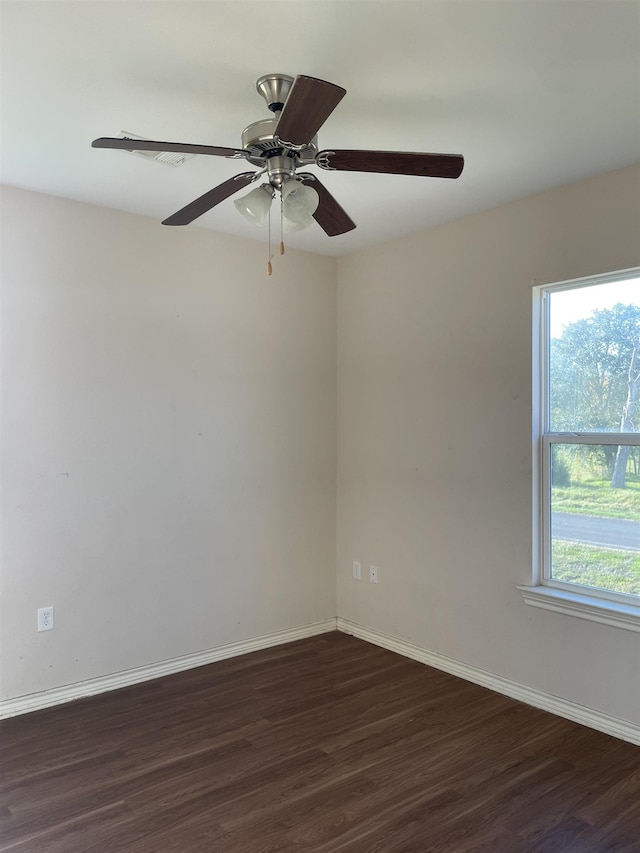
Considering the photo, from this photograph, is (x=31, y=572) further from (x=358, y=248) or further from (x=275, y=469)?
(x=358, y=248)

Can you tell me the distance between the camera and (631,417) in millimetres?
2734

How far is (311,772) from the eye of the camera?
7.98 feet

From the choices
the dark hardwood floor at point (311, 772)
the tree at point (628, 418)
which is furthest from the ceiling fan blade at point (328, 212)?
the dark hardwood floor at point (311, 772)

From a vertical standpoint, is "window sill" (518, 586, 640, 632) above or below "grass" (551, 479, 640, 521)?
below

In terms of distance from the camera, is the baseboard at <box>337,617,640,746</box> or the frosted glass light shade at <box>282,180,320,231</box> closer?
the frosted glass light shade at <box>282,180,320,231</box>

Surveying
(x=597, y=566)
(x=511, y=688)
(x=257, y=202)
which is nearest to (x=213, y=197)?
(x=257, y=202)

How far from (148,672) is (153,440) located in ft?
4.09

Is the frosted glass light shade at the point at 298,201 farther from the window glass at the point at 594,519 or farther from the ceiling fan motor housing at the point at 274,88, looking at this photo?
the window glass at the point at 594,519

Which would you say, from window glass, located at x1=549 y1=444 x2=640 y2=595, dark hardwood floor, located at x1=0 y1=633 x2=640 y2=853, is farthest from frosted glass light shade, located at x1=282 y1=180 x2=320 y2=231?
dark hardwood floor, located at x1=0 y1=633 x2=640 y2=853

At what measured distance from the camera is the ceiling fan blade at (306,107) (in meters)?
1.42

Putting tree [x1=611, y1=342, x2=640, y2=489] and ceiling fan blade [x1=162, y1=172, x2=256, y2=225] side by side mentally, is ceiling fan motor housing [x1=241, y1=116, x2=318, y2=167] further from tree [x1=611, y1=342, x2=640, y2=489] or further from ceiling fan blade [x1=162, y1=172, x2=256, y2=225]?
tree [x1=611, y1=342, x2=640, y2=489]

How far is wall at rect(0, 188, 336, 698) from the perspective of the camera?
2.95 metres

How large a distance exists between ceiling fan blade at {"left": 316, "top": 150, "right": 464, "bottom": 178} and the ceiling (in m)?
0.31

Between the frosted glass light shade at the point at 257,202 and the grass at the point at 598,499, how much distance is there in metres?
1.93
